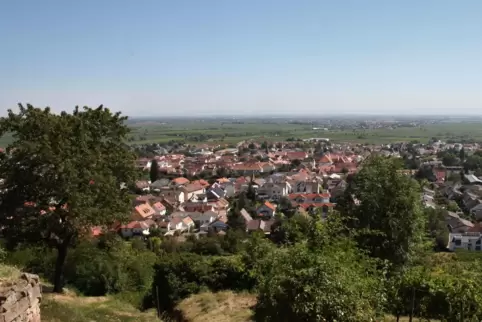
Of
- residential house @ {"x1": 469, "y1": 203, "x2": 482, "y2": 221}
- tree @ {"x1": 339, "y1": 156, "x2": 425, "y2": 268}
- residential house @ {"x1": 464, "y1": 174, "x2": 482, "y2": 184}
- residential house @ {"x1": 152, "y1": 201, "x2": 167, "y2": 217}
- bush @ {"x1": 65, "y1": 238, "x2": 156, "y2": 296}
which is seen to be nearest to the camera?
tree @ {"x1": 339, "y1": 156, "x2": 425, "y2": 268}

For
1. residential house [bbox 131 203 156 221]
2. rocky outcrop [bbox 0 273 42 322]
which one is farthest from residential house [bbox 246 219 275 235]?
rocky outcrop [bbox 0 273 42 322]

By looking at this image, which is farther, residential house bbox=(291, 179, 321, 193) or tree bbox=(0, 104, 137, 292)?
residential house bbox=(291, 179, 321, 193)

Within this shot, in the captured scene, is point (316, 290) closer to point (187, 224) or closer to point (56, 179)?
point (56, 179)

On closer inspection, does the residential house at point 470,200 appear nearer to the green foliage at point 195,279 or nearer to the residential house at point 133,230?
the residential house at point 133,230

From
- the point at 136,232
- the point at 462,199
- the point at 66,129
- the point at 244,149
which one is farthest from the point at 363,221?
the point at 244,149

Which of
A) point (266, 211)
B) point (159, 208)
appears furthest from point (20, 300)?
point (159, 208)

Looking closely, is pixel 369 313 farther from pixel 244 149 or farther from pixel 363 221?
pixel 244 149

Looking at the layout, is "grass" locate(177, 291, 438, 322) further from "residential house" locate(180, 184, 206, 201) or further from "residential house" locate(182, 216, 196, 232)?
"residential house" locate(180, 184, 206, 201)
